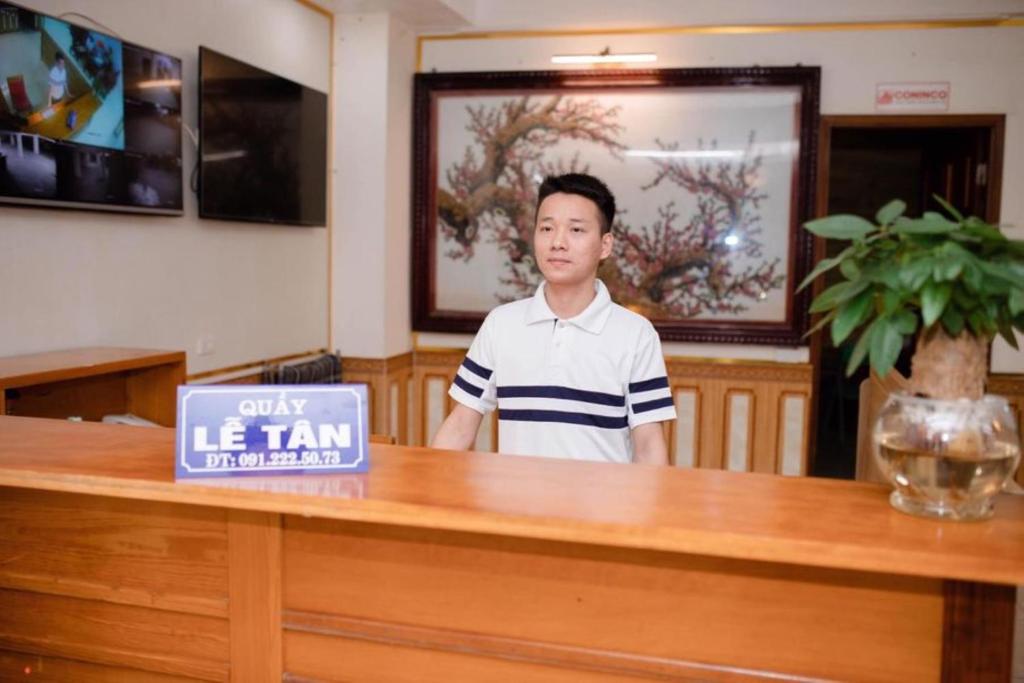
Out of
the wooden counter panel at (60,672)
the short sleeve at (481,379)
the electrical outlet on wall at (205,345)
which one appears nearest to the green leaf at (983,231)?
the short sleeve at (481,379)

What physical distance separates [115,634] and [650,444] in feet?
3.88

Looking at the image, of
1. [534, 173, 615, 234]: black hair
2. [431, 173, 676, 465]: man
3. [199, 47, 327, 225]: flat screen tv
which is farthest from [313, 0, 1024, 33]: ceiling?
[431, 173, 676, 465]: man

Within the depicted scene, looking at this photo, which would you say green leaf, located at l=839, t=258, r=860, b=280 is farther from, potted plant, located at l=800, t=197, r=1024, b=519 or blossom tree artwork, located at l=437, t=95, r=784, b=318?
blossom tree artwork, located at l=437, t=95, r=784, b=318

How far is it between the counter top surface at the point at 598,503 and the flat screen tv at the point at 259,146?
7.32 ft

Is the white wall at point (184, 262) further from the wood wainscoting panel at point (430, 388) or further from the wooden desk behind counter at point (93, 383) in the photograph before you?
the wood wainscoting panel at point (430, 388)

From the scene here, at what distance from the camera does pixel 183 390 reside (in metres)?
1.43

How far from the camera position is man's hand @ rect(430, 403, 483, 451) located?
7.08 ft

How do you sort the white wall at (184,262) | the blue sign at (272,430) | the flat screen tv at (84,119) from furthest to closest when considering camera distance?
1. the white wall at (184,262)
2. the flat screen tv at (84,119)
3. the blue sign at (272,430)

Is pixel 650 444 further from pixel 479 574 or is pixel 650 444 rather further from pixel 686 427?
pixel 686 427

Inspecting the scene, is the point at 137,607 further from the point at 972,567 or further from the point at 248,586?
the point at 972,567

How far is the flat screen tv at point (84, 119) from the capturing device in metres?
2.64

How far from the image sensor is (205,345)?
3816 mm

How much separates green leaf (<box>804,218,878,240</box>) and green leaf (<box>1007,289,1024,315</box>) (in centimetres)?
20

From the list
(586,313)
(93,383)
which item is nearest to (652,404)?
(586,313)
